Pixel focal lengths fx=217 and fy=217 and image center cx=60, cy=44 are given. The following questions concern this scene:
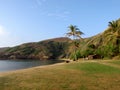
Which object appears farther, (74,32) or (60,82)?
(74,32)

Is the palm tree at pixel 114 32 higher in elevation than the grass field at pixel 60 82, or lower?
higher

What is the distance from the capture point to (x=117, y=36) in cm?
6925

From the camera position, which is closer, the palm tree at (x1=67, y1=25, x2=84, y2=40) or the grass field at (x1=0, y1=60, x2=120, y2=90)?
the grass field at (x1=0, y1=60, x2=120, y2=90)

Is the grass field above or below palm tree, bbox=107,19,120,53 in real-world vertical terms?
below

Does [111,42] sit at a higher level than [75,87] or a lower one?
higher

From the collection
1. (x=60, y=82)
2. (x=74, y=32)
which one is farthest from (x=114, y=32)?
(x=60, y=82)

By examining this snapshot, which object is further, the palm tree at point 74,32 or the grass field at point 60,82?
the palm tree at point 74,32

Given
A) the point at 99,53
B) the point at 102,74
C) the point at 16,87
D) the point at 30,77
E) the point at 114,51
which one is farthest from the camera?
the point at 99,53

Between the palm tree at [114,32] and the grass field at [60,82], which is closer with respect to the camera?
the grass field at [60,82]

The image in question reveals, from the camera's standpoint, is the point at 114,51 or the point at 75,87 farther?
the point at 114,51

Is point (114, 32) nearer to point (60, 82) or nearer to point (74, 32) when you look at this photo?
point (74, 32)

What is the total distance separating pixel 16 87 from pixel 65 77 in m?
6.41

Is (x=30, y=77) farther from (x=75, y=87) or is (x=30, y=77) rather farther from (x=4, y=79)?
(x=75, y=87)

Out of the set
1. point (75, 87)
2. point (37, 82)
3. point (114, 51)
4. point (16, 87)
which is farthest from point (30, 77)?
point (114, 51)
